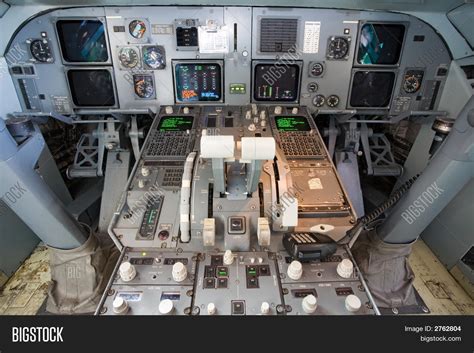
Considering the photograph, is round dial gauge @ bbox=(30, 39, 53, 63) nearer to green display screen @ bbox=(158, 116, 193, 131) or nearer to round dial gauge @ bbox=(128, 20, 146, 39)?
round dial gauge @ bbox=(128, 20, 146, 39)

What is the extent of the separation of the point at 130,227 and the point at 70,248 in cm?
66

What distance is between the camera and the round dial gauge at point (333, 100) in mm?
3197

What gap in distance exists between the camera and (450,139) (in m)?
1.75

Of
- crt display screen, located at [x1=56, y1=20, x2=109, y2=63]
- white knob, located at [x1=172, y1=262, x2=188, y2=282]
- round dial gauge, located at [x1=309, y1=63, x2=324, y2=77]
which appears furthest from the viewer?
round dial gauge, located at [x1=309, y1=63, x2=324, y2=77]

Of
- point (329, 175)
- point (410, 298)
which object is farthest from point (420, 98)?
point (410, 298)

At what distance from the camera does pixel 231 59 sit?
301cm

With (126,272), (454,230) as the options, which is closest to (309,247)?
(126,272)

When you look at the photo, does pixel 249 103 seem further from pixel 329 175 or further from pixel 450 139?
pixel 450 139

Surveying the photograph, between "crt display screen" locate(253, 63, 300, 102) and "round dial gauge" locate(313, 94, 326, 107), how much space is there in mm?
197

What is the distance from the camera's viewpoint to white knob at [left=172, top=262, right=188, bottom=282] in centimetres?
154

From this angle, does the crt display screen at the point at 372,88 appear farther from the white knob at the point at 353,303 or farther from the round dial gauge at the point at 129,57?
the white knob at the point at 353,303

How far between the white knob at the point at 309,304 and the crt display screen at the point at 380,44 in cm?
252

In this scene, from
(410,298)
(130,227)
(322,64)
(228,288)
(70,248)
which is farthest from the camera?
(322,64)

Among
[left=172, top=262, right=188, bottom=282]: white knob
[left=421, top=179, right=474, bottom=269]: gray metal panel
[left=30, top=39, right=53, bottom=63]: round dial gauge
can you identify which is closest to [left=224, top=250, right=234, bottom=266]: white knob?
[left=172, top=262, right=188, bottom=282]: white knob
